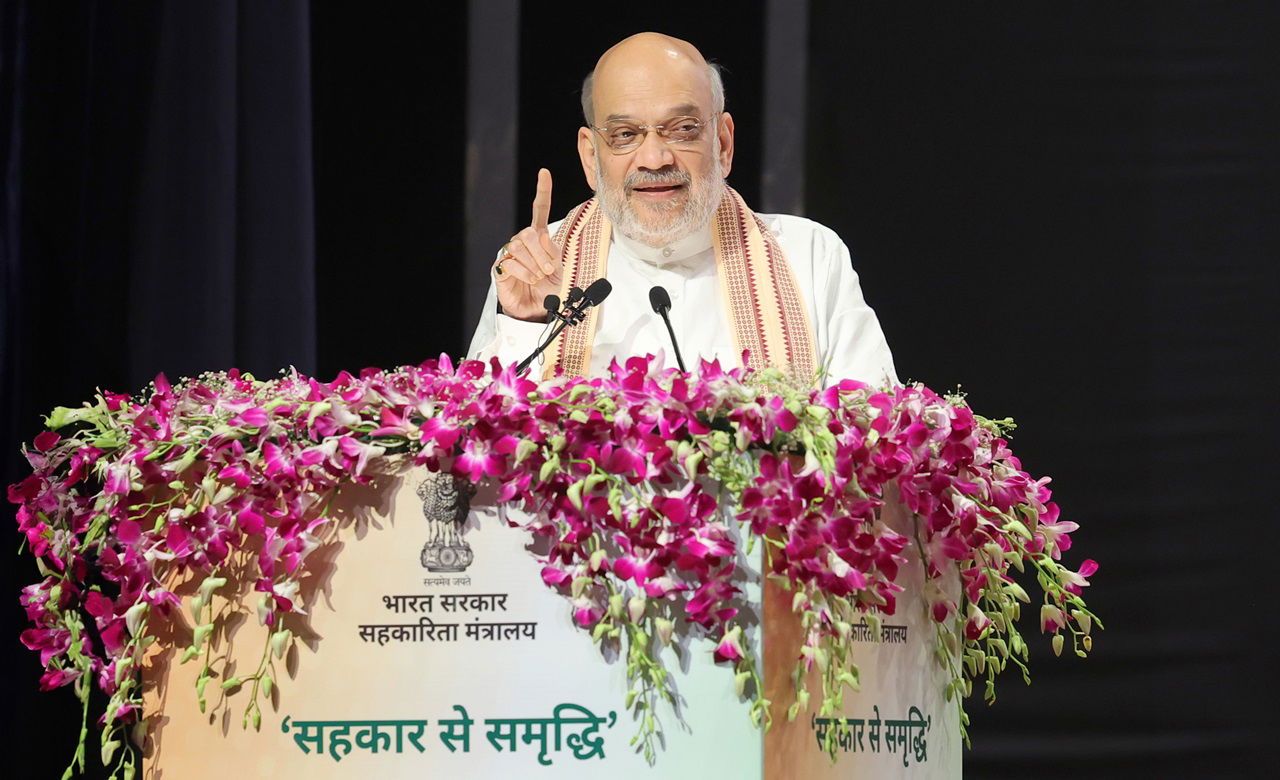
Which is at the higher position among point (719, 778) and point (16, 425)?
point (16, 425)

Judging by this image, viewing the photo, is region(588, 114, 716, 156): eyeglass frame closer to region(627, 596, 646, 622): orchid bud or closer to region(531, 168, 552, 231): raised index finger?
region(531, 168, 552, 231): raised index finger

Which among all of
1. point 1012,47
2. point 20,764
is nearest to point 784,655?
point 20,764

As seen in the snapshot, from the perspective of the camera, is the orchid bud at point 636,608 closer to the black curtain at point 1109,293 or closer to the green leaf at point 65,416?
the green leaf at point 65,416

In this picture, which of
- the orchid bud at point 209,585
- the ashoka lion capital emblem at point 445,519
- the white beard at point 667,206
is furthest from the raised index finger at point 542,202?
the orchid bud at point 209,585

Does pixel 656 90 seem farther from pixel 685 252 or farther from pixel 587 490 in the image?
pixel 587 490

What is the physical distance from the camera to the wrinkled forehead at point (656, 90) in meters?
2.91

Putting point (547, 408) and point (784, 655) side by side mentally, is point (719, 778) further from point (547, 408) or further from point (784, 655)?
point (547, 408)

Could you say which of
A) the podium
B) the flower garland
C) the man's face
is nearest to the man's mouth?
the man's face

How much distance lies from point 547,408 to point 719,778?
47 centimetres

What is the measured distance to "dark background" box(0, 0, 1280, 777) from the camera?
362 cm

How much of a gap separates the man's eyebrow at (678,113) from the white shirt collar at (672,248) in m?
0.24

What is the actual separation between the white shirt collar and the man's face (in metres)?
0.05

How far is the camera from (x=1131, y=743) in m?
3.82

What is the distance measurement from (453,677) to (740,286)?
138 cm
